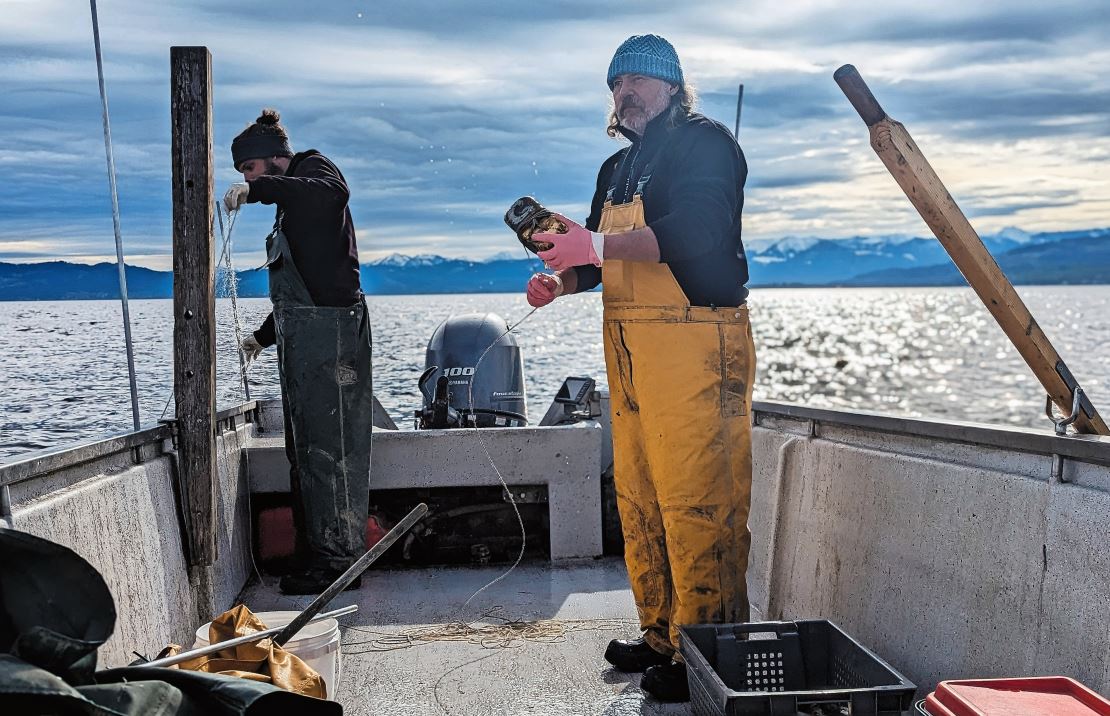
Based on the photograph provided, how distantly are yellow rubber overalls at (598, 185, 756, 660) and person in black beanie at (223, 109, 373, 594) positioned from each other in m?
1.57

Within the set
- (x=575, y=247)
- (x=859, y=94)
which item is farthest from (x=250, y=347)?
(x=859, y=94)

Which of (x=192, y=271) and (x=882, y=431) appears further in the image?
(x=192, y=271)

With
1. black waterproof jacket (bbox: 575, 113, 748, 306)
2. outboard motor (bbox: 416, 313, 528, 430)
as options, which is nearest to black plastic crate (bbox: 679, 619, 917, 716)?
black waterproof jacket (bbox: 575, 113, 748, 306)

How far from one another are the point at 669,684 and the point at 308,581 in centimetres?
202

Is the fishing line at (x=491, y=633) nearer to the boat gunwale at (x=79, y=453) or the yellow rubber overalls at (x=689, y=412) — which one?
the yellow rubber overalls at (x=689, y=412)

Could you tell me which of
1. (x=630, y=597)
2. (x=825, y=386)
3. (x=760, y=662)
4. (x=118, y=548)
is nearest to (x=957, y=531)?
(x=760, y=662)

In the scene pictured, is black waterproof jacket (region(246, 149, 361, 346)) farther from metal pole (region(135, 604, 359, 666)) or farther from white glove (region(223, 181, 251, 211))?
metal pole (region(135, 604, 359, 666))

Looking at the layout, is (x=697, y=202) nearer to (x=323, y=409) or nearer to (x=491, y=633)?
(x=491, y=633)

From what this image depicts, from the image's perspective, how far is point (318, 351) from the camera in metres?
4.43

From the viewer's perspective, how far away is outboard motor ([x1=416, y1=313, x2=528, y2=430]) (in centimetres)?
674

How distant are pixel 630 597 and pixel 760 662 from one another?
145 centimetres

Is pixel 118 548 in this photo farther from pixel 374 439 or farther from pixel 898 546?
pixel 898 546

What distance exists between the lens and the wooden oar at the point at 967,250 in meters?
2.73

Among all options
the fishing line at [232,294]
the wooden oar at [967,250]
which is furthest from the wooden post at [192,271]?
the wooden oar at [967,250]
